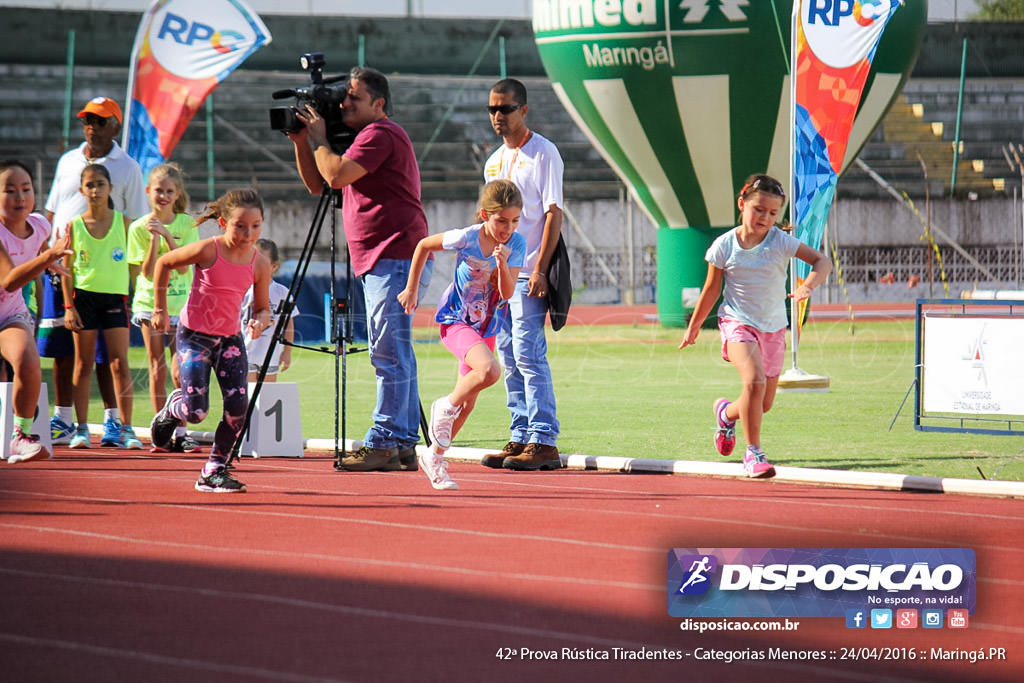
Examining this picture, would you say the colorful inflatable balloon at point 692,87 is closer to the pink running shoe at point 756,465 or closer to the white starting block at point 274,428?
the white starting block at point 274,428

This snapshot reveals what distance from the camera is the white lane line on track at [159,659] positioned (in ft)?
12.8

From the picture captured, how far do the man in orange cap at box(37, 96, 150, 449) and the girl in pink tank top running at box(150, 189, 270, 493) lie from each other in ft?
7.25

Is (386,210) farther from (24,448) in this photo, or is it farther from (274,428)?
(24,448)

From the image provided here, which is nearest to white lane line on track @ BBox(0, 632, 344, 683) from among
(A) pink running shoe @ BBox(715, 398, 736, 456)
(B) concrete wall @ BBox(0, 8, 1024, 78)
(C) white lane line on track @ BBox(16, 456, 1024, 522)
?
Answer: (C) white lane line on track @ BBox(16, 456, 1024, 522)

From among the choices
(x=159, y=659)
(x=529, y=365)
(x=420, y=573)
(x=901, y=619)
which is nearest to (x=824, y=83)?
(x=529, y=365)

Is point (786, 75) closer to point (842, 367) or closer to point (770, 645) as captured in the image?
point (842, 367)

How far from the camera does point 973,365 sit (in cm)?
934

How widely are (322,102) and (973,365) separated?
4631 millimetres

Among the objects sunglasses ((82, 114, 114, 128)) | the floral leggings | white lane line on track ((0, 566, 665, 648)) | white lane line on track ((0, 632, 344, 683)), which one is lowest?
white lane line on track ((0, 632, 344, 683))

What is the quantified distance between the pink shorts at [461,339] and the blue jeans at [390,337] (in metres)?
0.33

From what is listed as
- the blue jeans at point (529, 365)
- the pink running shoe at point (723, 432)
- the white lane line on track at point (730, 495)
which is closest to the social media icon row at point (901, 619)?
the white lane line on track at point (730, 495)

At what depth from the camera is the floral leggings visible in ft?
24.1

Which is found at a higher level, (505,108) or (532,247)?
(505,108)

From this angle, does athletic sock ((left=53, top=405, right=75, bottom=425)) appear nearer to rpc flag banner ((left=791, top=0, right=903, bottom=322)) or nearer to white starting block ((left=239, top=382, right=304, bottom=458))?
white starting block ((left=239, top=382, right=304, bottom=458))
